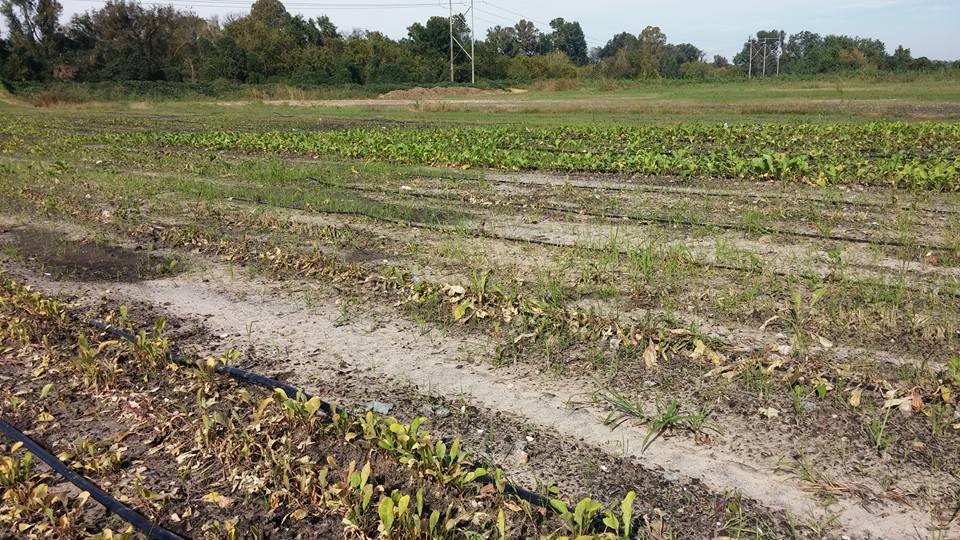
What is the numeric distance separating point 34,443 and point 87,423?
314mm

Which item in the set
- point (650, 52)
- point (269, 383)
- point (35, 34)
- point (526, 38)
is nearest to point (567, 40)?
point (526, 38)

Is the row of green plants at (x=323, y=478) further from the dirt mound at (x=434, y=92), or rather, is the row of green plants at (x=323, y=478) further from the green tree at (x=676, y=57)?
the green tree at (x=676, y=57)

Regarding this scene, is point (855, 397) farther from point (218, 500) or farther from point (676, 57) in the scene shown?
point (676, 57)

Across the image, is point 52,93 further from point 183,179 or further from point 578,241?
point 578,241

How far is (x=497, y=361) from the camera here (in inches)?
193

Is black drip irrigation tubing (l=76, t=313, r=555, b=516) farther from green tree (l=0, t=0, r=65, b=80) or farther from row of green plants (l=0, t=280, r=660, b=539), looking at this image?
green tree (l=0, t=0, r=65, b=80)

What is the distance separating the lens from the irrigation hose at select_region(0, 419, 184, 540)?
319cm

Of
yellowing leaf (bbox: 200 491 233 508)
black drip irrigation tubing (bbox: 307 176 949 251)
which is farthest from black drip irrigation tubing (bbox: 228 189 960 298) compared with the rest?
yellowing leaf (bbox: 200 491 233 508)

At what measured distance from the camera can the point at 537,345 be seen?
5148mm

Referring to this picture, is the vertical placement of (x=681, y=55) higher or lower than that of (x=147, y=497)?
higher

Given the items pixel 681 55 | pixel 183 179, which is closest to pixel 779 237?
pixel 183 179

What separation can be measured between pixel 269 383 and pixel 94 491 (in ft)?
4.11

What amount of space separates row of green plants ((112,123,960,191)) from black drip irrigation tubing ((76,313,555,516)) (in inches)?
364

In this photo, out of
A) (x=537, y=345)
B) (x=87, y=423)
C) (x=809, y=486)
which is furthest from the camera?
(x=537, y=345)
